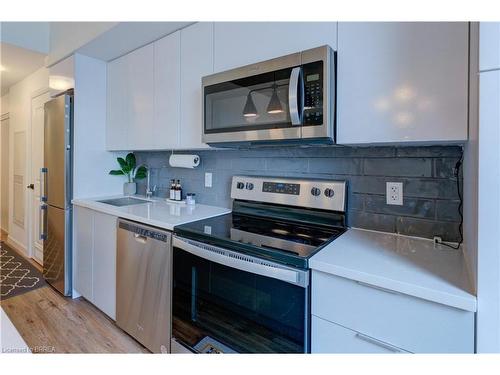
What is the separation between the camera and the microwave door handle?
1234mm

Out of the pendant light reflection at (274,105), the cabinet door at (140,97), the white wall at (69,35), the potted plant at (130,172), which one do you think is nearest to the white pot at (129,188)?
the potted plant at (130,172)

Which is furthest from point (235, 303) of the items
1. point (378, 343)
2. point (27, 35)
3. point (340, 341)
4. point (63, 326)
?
point (27, 35)

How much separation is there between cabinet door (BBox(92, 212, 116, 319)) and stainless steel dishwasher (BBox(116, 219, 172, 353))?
0.31 feet

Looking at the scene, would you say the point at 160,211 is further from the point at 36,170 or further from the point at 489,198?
the point at 36,170

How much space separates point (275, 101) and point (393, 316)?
1.00m

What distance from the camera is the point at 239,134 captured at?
1484 millimetres

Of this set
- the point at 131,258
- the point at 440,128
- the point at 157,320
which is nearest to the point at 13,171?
the point at 131,258

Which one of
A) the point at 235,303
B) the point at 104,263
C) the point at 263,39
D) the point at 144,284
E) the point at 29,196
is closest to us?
the point at 235,303

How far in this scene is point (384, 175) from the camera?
1414mm

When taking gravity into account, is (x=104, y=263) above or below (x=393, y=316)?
below

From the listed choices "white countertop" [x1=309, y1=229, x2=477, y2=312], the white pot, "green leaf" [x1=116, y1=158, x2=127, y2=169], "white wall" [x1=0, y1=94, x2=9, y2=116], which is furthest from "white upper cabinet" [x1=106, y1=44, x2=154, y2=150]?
"white wall" [x1=0, y1=94, x2=9, y2=116]

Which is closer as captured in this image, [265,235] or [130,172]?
[265,235]

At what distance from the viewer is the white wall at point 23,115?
131 inches
